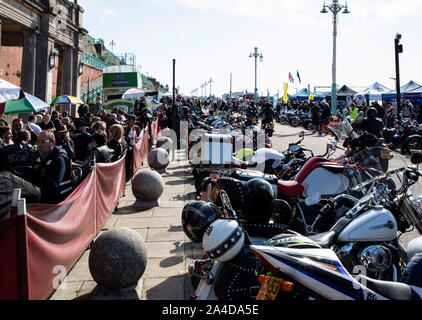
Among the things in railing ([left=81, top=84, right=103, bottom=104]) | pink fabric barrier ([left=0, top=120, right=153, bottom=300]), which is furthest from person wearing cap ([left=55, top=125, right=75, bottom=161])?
railing ([left=81, top=84, right=103, bottom=104])

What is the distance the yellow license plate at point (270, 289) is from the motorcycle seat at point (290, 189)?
294 centimetres

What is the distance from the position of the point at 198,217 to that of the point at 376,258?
181cm

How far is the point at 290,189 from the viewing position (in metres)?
5.61

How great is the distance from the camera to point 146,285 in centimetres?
484

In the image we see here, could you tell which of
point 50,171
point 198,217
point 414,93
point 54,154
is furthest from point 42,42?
point 414,93

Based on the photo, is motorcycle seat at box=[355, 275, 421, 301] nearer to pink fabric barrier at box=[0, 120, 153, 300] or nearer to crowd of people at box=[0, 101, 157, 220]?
pink fabric barrier at box=[0, 120, 153, 300]

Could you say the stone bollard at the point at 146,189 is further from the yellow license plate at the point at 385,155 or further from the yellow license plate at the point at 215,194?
the yellow license plate at the point at 385,155

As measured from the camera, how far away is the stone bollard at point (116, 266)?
4328mm

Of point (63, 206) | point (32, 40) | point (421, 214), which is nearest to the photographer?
point (421, 214)

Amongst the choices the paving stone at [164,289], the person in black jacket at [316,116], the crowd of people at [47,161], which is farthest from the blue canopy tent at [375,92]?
the paving stone at [164,289]

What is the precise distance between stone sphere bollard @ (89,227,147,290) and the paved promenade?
300 millimetres

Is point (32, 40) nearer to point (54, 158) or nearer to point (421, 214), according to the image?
point (54, 158)
